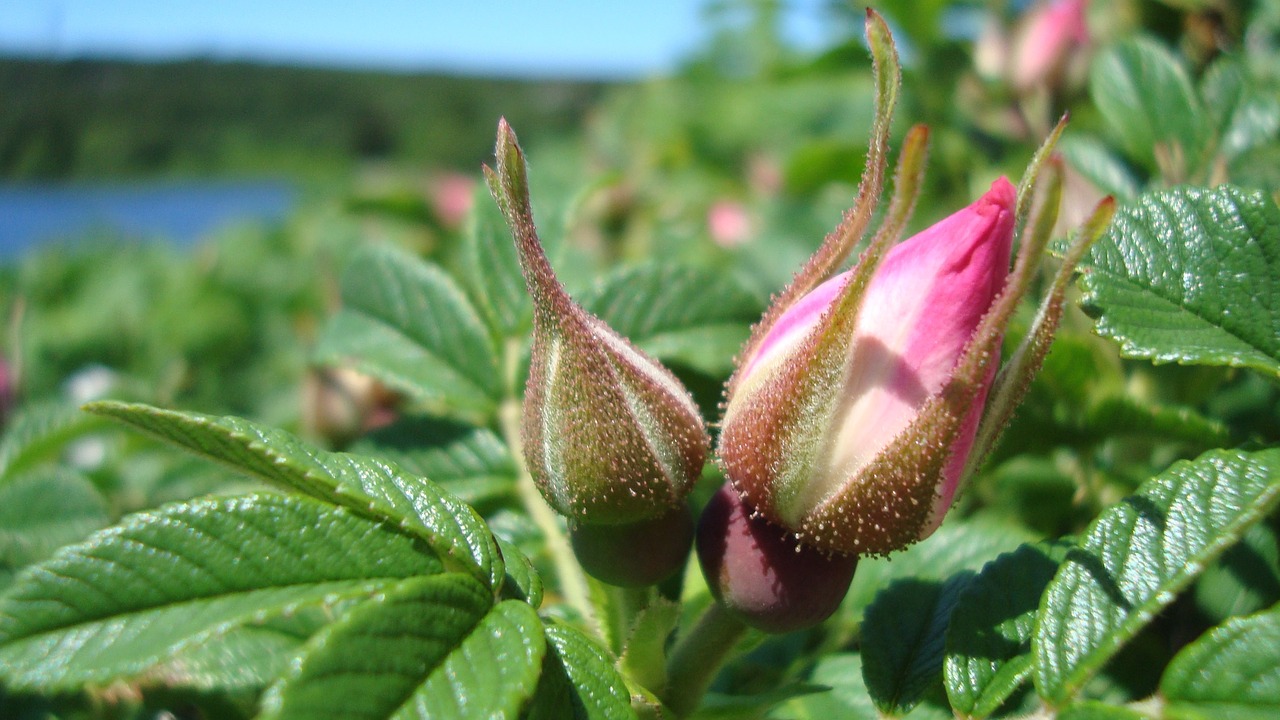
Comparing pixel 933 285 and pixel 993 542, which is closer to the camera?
pixel 933 285

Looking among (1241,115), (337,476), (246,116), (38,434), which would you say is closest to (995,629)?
(337,476)

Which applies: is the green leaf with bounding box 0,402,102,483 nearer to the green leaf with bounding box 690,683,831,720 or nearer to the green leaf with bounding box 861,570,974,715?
the green leaf with bounding box 690,683,831,720

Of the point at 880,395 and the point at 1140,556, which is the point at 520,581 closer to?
the point at 880,395

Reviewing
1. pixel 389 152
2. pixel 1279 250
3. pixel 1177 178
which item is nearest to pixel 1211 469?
pixel 1279 250

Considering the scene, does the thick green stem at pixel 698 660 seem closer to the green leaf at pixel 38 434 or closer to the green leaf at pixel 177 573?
the green leaf at pixel 177 573

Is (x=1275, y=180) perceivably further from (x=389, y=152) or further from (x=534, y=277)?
(x=389, y=152)

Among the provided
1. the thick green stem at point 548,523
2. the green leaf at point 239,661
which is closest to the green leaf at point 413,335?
the thick green stem at point 548,523
